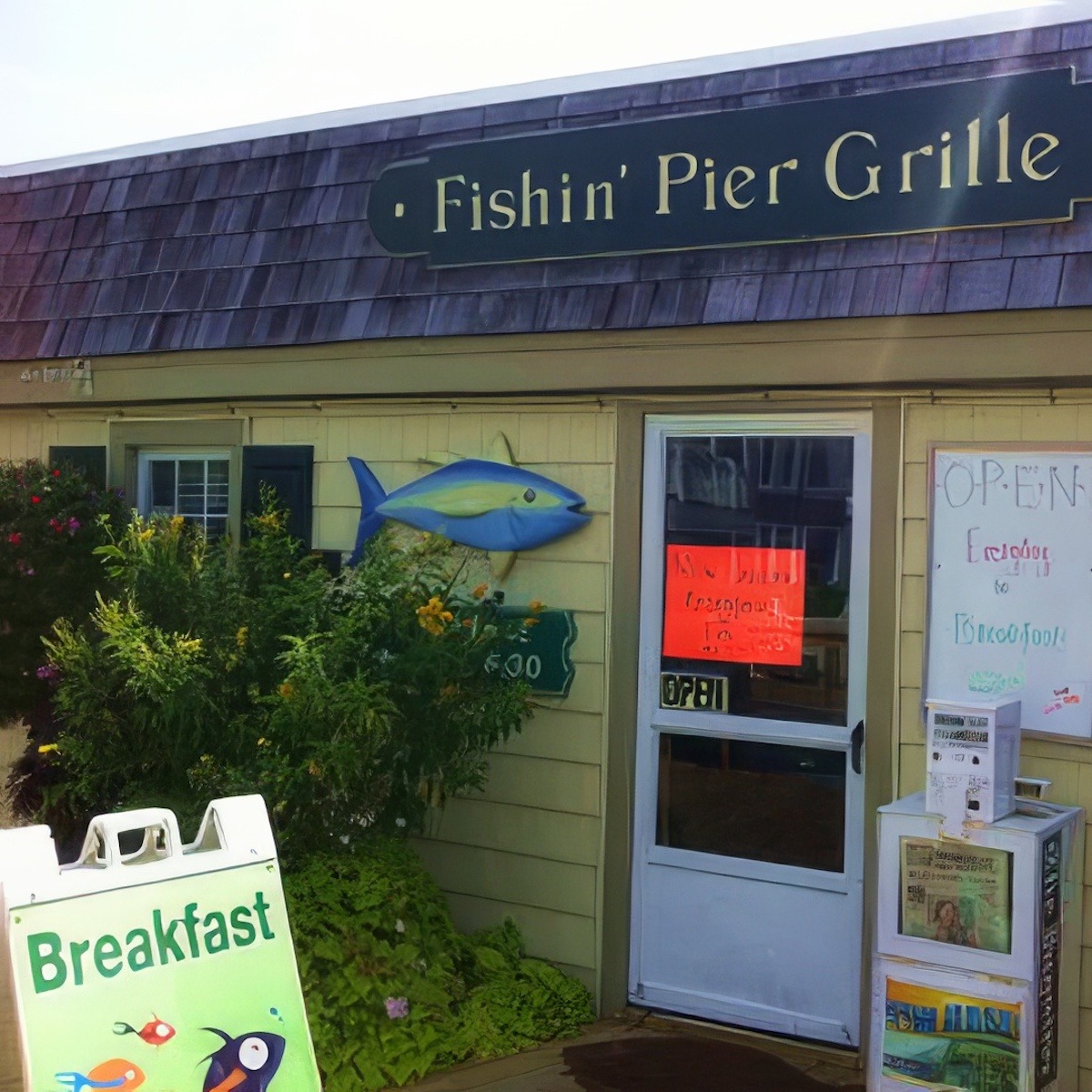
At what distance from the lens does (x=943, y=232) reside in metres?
4.69

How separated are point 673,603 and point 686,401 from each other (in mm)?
778

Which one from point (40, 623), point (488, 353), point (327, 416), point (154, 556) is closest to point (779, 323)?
point (488, 353)

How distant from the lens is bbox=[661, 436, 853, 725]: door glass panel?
5.07 meters

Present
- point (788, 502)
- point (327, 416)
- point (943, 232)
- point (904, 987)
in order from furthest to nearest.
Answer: point (327, 416) < point (788, 502) < point (943, 232) < point (904, 987)

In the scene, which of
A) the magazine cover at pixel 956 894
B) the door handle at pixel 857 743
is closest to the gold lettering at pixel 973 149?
the door handle at pixel 857 743

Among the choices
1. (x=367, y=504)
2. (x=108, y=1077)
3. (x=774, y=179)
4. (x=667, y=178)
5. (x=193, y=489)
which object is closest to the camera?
(x=108, y=1077)

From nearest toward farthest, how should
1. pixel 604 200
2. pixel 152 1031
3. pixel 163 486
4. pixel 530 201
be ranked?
pixel 152 1031 < pixel 604 200 < pixel 530 201 < pixel 163 486

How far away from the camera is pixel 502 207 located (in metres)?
5.55

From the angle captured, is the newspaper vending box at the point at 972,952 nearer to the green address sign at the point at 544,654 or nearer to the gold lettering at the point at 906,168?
the green address sign at the point at 544,654

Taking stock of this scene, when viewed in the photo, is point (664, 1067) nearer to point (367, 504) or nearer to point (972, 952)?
point (972, 952)

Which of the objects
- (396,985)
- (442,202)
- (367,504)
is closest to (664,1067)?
(396,985)

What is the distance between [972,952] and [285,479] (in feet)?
11.9

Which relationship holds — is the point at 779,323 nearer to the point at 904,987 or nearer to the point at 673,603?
the point at 673,603

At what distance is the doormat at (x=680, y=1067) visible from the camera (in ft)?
15.5
